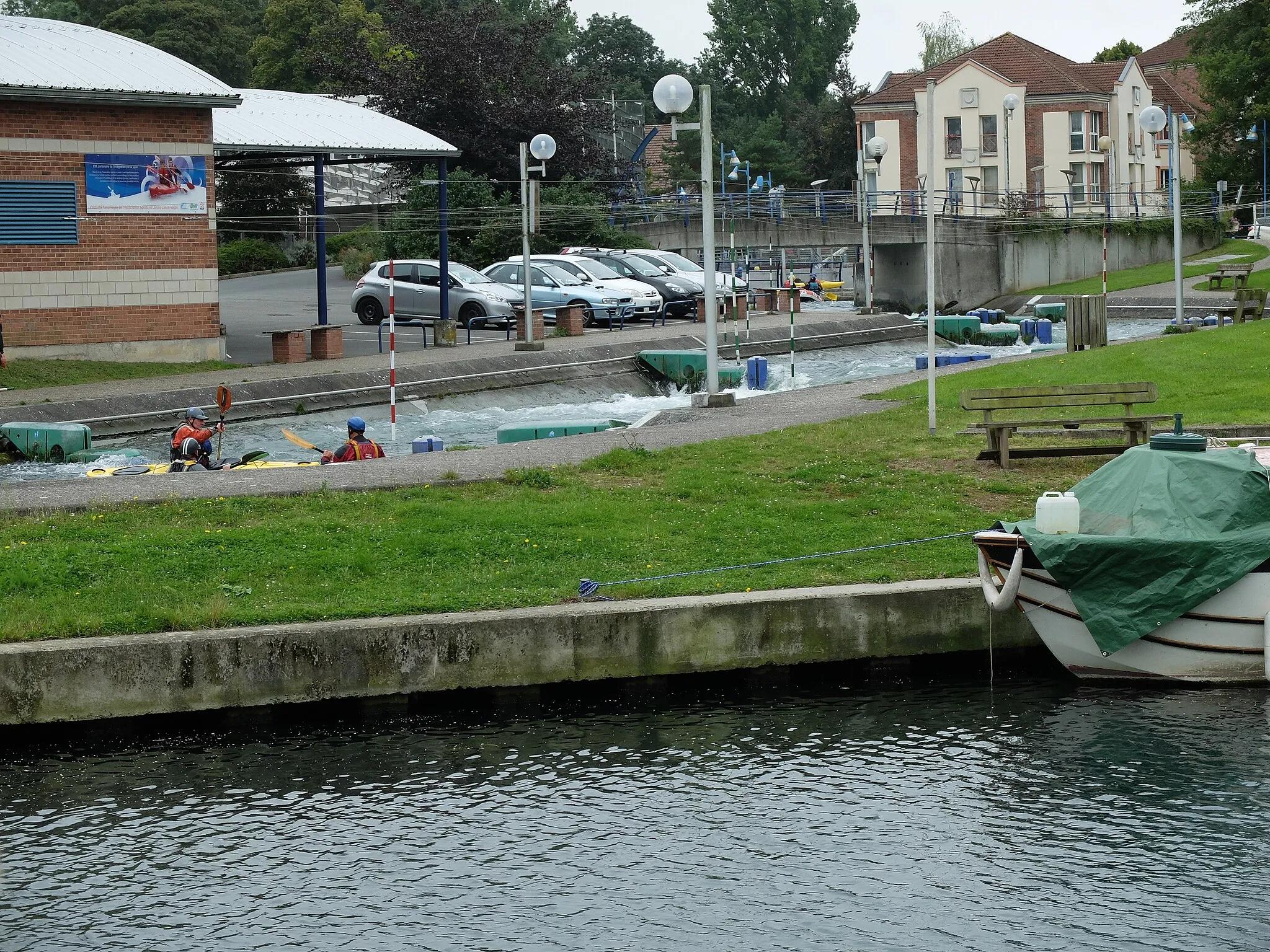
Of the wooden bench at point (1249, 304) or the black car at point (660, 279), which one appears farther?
the black car at point (660, 279)

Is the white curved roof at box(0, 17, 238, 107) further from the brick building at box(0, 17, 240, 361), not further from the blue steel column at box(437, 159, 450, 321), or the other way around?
the blue steel column at box(437, 159, 450, 321)

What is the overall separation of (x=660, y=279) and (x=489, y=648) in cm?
3312

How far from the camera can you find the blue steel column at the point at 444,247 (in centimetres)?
3569

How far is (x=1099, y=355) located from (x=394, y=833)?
57.8ft

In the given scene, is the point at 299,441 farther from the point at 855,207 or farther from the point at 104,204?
the point at 855,207

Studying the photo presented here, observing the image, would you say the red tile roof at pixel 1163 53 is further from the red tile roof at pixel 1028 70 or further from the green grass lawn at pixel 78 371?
the green grass lawn at pixel 78 371

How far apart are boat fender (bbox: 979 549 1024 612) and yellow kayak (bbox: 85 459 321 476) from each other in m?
8.52

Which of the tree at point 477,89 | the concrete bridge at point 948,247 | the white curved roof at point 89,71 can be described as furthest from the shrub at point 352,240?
the white curved roof at point 89,71

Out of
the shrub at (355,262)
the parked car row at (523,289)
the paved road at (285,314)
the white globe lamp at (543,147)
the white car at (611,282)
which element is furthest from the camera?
the shrub at (355,262)

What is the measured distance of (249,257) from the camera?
189 ft

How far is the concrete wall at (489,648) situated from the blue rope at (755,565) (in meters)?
0.27

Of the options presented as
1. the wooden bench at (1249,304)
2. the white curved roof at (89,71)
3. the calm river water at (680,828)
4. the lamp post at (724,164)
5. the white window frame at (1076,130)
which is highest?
the white window frame at (1076,130)

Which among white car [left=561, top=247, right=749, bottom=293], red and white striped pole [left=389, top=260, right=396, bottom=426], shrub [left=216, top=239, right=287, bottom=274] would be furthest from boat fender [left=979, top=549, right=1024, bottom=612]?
shrub [left=216, top=239, right=287, bottom=274]

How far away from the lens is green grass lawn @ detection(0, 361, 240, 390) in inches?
1075
